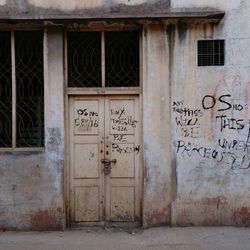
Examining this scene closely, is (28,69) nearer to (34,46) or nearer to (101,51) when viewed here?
(34,46)

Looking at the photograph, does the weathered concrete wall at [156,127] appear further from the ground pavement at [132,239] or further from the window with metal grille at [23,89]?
the window with metal grille at [23,89]

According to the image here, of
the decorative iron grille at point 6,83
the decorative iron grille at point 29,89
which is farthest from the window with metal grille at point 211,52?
the decorative iron grille at point 6,83

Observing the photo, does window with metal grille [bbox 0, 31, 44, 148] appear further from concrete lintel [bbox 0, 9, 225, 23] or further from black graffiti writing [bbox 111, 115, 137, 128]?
black graffiti writing [bbox 111, 115, 137, 128]

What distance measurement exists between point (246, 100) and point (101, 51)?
2.50 meters

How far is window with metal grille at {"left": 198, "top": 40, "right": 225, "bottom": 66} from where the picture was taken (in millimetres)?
7598

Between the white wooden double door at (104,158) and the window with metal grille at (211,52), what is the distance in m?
1.28

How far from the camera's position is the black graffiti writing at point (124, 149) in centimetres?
793

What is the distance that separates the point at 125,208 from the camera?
26.2 feet

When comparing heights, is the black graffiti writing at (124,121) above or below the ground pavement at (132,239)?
above

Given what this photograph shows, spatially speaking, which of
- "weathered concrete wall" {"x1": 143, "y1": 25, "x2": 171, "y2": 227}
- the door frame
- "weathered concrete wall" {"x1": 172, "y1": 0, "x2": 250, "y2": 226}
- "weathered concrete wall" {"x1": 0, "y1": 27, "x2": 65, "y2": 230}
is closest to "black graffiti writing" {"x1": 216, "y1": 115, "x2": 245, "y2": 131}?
"weathered concrete wall" {"x1": 172, "y1": 0, "x2": 250, "y2": 226}

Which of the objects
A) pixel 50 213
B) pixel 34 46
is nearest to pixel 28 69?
pixel 34 46

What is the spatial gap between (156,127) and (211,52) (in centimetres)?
150

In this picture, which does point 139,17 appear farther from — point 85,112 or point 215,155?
point 215,155

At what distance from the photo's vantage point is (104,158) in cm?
795
